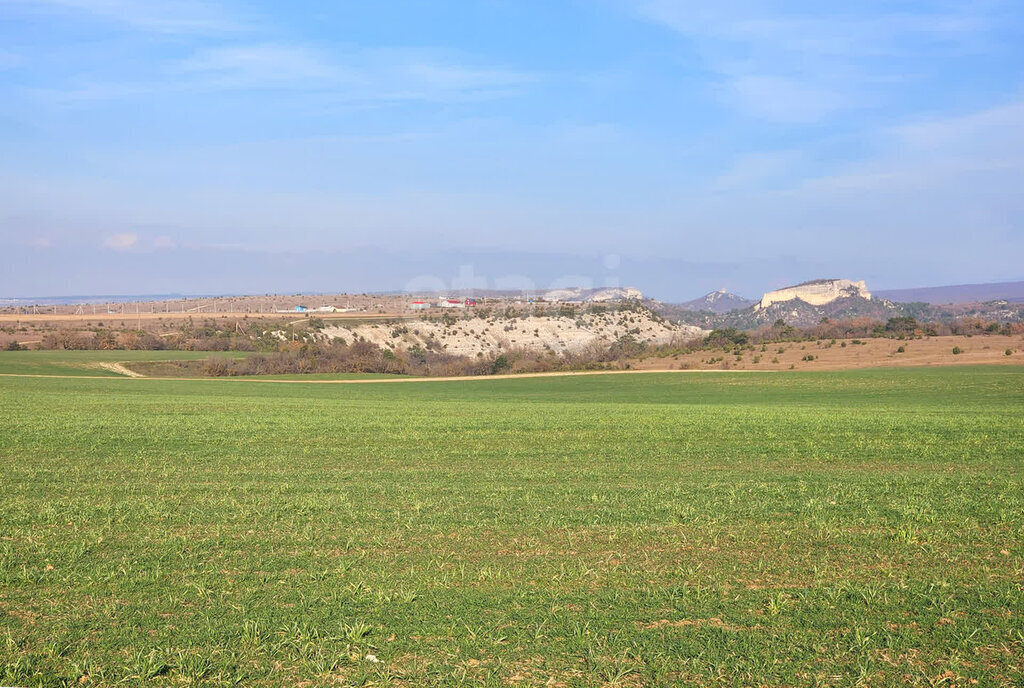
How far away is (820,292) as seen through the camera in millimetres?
182375

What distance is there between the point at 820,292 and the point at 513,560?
18641 cm

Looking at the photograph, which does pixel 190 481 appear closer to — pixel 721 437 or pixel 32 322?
pixel 721 437

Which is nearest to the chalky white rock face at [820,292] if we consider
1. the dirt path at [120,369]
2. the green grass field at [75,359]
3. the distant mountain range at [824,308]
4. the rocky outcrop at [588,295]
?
the distant mountain range at [824,308]

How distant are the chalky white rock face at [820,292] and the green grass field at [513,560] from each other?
16602 centimetres

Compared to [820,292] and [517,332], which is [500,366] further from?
[820,292]

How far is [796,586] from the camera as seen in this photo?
8.34 m

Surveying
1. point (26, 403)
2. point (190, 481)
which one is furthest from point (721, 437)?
point (26, 403)

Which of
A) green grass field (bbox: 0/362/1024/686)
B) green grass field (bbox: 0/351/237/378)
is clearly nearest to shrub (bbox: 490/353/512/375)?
green grass field (bbox: 0/351/237/378)

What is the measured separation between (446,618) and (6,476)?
11.5 meters

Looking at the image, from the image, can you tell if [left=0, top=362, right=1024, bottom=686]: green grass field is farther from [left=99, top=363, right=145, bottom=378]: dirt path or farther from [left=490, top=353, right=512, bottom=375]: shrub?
[left=490, top=353, right=512, bottom=375]: shrub

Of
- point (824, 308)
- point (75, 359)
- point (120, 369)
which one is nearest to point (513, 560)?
point (120, 369)

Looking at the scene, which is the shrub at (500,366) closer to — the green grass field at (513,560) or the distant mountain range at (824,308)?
the green grass field at (513,560)

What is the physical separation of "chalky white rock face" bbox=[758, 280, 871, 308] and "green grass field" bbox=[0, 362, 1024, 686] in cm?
16602

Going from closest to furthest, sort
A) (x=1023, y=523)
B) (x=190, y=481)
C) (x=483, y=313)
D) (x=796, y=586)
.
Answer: (x=796, y=586)
(x=1023, y=523)
(x=190, y=481)
(x=483, y=313)
